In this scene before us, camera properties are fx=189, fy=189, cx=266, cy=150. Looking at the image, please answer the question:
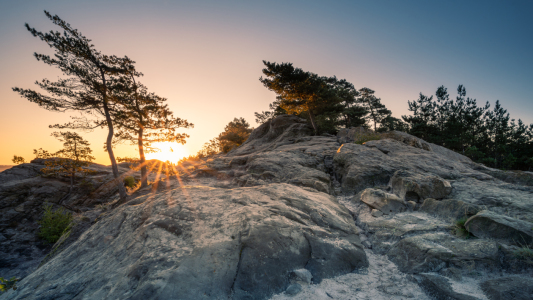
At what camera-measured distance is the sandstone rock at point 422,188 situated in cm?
578

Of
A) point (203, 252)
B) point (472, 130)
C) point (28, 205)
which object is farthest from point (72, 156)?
point (472, 130)

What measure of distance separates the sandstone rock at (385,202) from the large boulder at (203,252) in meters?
1.40

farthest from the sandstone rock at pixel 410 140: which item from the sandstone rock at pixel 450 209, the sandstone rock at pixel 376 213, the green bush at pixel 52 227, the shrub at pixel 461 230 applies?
the green bush at pixel 52 227

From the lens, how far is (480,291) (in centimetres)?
233

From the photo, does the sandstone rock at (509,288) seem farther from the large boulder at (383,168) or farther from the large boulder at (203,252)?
the large boulder at (383,168)

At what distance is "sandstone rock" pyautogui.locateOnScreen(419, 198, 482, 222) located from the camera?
13.7 feet

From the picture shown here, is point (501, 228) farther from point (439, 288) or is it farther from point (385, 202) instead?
point (385, 202)

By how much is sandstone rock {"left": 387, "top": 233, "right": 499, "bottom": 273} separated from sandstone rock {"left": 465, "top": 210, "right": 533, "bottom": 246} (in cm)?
27

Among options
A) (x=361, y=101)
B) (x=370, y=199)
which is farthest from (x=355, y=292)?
(x=361, y=101)

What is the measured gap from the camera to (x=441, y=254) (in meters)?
2.93

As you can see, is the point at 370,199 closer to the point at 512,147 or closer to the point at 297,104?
the point at 297,104

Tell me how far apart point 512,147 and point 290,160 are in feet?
152

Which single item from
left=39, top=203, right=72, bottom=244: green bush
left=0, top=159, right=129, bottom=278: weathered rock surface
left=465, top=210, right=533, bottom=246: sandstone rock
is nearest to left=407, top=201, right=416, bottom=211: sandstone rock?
left=465, top=210, right=533, bottom=246: sandstone rock

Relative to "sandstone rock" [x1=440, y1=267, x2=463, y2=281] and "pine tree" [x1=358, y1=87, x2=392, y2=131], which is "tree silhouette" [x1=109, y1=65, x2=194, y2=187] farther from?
"pine tree" [x1=358, y1=87, x2=392, y2=131]
